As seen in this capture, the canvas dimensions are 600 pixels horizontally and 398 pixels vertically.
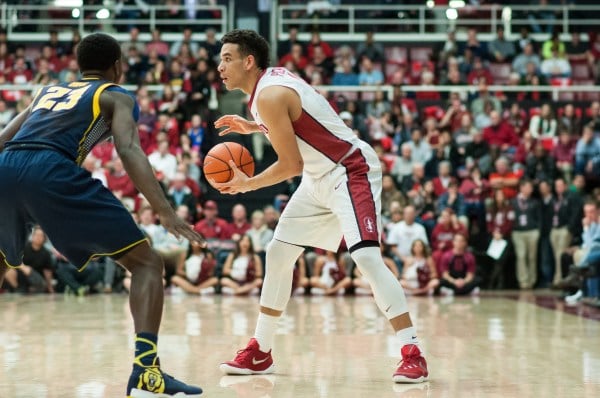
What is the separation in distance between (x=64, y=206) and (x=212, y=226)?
10.7m

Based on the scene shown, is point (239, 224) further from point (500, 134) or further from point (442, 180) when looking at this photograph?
point (500, 134)

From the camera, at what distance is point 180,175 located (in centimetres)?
1588

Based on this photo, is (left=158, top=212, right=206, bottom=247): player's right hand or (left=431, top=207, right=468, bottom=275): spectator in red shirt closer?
(left=158, top=212, right=206, bottom=247): player's right hand

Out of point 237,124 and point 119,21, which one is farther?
point 119,21

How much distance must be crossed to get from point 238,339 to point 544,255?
30.1 ft

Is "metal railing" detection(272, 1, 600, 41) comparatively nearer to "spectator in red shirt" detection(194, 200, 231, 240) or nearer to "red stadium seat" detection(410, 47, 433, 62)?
"red stadium seat" detection(410, 47, 433, 62)

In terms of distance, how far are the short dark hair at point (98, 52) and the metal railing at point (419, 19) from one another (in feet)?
54.5

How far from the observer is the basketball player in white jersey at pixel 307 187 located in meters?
5.93

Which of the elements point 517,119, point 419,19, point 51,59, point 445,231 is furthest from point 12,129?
point 419,19

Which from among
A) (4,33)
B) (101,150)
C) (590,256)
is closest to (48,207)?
(590,256)

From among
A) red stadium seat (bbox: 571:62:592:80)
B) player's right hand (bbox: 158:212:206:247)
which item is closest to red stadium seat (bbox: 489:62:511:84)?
red stadium seat (bbox: 571:62:592:80)

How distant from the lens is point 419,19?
22984mm

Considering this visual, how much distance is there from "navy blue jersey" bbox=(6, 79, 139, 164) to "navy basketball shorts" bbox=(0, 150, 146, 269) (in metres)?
0.09

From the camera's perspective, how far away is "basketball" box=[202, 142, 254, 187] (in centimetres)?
623
